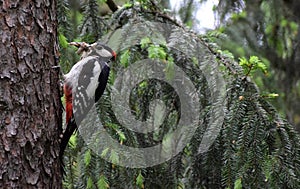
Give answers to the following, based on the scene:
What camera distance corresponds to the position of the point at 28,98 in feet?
6.55

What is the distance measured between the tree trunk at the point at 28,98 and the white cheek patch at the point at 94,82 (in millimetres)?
467

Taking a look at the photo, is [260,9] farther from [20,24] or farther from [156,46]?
[20,24]

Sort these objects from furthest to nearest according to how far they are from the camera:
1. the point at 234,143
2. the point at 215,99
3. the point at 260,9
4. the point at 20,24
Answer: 1. the point at 260,9
2. the point at 215,99
3. the point at 234,143
4. the point at 20,24

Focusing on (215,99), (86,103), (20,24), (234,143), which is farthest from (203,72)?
(20,24)

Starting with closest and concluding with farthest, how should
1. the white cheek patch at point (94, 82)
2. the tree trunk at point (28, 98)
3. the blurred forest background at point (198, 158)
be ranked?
the tree trunk at point (28, 98)
the blurred forest background at point (198, 158)
the white cheek patch at point (94, 82)

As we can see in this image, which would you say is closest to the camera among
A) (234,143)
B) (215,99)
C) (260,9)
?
(234,143)

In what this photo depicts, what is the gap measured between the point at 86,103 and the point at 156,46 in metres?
0.42

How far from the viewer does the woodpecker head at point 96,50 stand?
2619 mm

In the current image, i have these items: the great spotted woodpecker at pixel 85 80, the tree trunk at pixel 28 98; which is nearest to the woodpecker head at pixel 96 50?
the great spotted woodpecker at pixel 85 80

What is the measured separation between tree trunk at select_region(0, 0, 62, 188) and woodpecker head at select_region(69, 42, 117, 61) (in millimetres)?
490

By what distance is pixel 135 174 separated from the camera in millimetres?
2443

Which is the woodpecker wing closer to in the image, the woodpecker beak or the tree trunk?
the woodpecker beak

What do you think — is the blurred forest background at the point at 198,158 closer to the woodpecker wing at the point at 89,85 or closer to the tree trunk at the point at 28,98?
the woodpecker wing at the point at 89,85

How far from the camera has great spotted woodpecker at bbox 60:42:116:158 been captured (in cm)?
248
